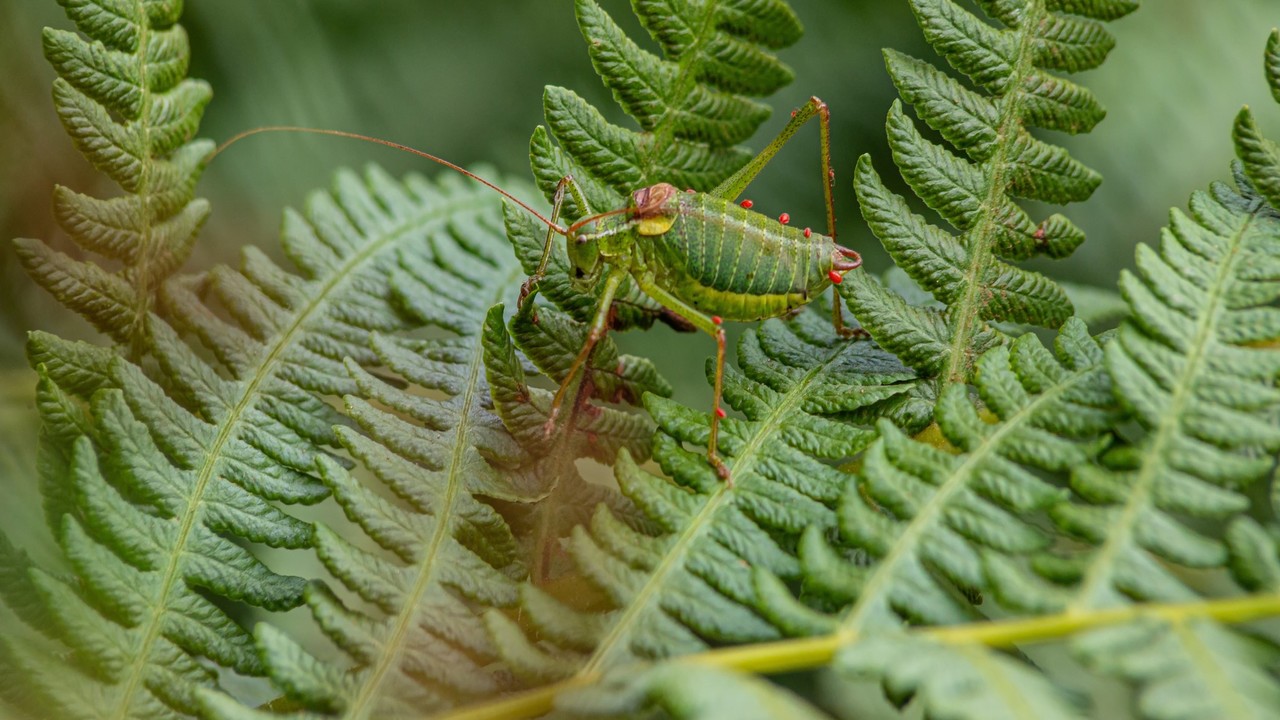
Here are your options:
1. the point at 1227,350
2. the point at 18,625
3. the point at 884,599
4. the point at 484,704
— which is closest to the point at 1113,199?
the point at 1227,350

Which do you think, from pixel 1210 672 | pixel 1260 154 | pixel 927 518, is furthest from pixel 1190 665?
pixel 1260 154

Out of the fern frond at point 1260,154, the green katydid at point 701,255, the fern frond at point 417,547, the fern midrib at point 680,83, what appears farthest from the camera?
the green katydid at point 701,255

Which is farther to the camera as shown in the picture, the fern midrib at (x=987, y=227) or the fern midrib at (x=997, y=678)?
the fern midrib at (x=987, y=227)

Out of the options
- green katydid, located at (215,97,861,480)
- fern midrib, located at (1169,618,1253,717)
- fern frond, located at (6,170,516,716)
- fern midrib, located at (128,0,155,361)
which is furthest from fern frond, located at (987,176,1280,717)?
fern midrib, located at (128,0,155,361)

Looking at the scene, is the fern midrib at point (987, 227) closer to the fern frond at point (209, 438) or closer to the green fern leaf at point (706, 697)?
the green fern leaf at point (706, 697)

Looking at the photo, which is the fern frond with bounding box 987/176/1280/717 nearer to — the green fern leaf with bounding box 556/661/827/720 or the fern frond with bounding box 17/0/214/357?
the green fern leaf with bounding box 556/661/827/720

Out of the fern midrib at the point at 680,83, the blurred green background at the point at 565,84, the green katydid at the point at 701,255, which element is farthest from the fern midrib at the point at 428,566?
the blurred green background at the point at 565,84

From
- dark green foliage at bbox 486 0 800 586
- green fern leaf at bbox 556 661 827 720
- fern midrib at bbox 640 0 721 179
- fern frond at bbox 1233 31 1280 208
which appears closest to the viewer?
green fern leaf at bbox 556 661 827 720

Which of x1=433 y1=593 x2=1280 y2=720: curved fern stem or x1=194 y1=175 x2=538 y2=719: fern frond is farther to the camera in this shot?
x1=194 y1=175 x2=538 y2=719: fern frond
